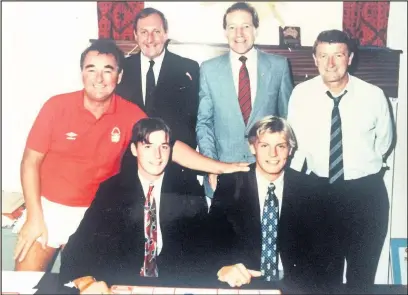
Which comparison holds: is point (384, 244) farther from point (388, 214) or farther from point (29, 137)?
point (29, 137)

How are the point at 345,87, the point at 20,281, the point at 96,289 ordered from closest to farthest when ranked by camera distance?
1. the point at 96,289
2. the point at 20,281
3. the point at 345,87

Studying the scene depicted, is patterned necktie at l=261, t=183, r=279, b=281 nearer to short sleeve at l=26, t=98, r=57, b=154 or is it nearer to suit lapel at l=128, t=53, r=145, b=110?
suit lapel at l=128, t=53, r=145, b=110

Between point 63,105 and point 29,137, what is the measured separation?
218mm

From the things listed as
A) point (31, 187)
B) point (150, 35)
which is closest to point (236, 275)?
point (31, 187)

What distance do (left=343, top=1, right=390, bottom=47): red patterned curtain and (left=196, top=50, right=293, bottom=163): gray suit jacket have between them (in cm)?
35

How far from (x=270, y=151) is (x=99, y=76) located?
2.73 ft

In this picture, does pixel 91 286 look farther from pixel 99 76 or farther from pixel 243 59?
pixel 243 59

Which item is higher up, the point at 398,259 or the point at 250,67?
the point at 250,67

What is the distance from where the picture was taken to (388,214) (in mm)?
2174

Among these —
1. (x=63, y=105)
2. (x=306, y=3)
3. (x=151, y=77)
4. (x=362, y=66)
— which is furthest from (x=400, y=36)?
(x=63, y=105)

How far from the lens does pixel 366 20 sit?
2.07 metres

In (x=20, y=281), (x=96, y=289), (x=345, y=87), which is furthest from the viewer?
(x=345, y=87)

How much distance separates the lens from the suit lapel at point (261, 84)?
2062 millimetres

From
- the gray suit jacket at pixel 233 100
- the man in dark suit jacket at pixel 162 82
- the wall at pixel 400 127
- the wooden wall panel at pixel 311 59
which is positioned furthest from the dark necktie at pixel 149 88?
the wall at pixel 400 127
